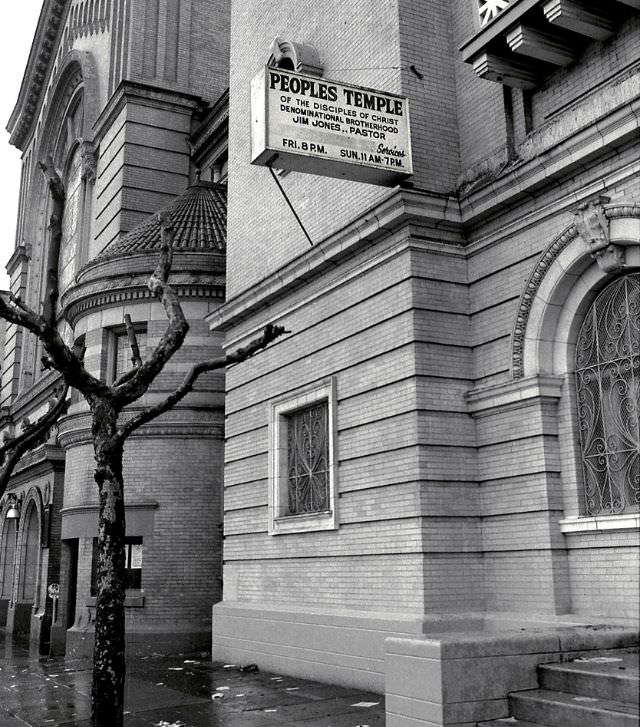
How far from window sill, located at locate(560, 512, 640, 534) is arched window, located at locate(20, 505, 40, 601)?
21317 mm

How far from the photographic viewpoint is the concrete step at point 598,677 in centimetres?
737

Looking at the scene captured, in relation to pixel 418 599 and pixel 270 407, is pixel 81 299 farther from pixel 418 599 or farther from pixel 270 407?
pixel 418 599

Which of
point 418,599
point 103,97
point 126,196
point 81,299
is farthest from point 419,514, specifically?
point 103,97

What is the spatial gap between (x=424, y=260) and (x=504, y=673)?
19.9ft

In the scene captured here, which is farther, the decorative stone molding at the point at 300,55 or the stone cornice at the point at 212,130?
the stone cornice at the point at 212,130

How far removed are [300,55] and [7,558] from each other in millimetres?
24228

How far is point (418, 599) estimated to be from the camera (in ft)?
36.4

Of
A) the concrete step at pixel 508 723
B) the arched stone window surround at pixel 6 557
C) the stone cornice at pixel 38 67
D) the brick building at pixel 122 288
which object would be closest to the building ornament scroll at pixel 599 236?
the concrete step at pixel 508 723

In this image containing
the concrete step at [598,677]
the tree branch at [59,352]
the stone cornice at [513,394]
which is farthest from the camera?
the stone cornice at [513,394]

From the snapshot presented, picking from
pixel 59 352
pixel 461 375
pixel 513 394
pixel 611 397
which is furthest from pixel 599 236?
pixel 59 352

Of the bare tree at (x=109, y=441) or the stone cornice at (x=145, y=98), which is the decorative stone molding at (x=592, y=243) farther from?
the stone cornice at (x=145, y=98)

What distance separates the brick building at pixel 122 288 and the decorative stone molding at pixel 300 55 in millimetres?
4569

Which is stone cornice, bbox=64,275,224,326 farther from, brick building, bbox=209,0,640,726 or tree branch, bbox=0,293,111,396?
tree branch, bbox=0,293,111,396

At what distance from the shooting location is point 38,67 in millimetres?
39062
